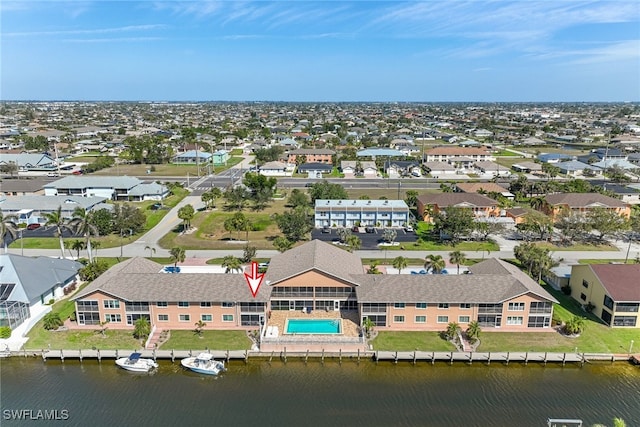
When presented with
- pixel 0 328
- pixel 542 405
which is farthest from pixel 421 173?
pixel 0 328

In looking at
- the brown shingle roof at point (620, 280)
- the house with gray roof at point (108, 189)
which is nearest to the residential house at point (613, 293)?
the brown shingle roof at point (620, 280)

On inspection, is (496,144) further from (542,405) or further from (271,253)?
(542,405)

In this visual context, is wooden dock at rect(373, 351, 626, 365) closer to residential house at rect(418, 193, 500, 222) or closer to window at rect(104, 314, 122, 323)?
window at rect(104, 314, 122, 323)

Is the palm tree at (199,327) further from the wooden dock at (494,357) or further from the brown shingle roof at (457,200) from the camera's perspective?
the brown shingle roof at (457,200)

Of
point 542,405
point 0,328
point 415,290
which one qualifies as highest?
point 415,290

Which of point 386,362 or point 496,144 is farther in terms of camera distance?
point 496,144

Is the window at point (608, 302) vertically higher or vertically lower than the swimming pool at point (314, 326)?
higher

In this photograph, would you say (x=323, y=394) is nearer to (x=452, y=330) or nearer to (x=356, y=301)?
(x=356, y=301)
